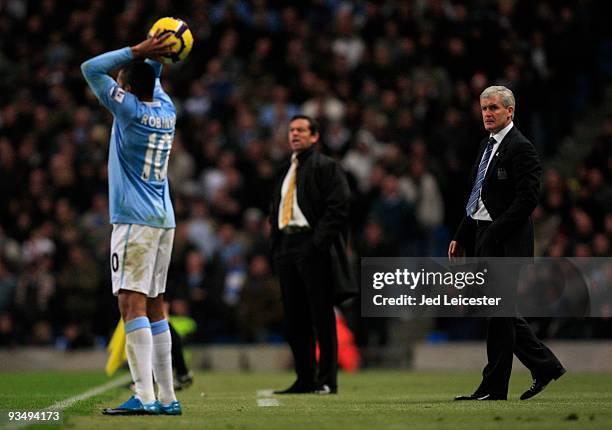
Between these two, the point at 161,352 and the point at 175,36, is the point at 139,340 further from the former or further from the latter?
the point at 175,36

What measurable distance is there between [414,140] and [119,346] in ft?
27.2

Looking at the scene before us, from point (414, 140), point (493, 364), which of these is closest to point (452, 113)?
point (414, 140)

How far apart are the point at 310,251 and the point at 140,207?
341 centimetres

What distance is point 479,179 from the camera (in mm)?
9477

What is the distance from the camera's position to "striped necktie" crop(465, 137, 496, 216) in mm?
9414

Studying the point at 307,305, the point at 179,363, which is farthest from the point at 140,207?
the point at 179,363

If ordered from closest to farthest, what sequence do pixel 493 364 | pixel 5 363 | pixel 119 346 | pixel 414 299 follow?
pixel 493 364 < pixel 414 299 < pixel 119 346 < pixel 5 363

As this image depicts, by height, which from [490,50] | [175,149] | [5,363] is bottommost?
[5,363]

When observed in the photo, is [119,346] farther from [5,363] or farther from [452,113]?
[452,113]

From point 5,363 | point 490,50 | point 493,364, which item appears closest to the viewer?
point 493,364

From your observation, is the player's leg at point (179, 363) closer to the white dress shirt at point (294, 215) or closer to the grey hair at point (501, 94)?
the white dress shirt at point (294, 215)

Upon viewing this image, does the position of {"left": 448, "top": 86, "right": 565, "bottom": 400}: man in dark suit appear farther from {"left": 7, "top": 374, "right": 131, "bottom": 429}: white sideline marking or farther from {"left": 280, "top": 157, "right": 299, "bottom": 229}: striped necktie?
{"left": 7, "top": 374, "right": 131, "bottom": 429}: white sideline marking

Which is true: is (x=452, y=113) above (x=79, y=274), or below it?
above

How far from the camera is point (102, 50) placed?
75.2ft
